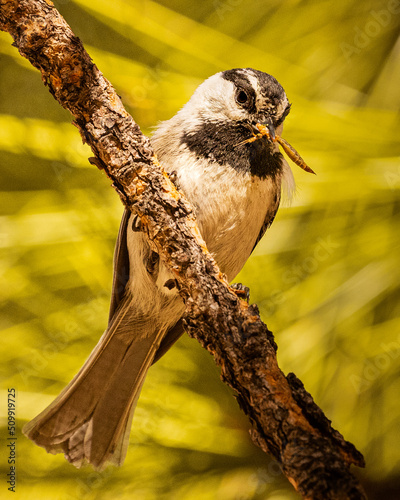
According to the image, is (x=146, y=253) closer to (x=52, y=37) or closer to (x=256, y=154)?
(x=256, y=154)

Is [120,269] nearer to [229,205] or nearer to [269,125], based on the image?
[229,205]

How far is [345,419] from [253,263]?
26.2 inches

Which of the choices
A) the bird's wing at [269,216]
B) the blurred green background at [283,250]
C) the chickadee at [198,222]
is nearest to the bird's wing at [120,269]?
the chickadee at [198,222]

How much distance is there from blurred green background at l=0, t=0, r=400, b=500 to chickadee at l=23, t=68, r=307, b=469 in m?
→ 0.24

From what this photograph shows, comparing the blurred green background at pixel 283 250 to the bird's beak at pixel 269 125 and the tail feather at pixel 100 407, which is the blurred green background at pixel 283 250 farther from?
the bird's beak at pixel 269 125

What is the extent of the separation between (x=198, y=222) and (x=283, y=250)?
0.54 m

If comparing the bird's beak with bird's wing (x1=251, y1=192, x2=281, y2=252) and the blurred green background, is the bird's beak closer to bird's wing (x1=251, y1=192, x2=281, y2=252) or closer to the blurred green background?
bird's wing (x1=251, y1=192, x2=281, y2=252)

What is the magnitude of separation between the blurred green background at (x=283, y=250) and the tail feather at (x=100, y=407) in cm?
25

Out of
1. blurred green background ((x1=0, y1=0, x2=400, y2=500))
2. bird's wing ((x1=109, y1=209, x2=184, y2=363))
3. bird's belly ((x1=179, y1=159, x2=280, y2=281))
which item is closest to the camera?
bird's belly ((x1=179, y1=159, x2=280, y2=281))

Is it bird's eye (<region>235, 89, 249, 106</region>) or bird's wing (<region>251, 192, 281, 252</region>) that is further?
bird's wing (<region>251, 192, 281, 252</region>)

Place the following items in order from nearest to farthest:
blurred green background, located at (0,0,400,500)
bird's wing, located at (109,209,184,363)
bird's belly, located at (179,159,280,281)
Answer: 1. bird's belly, located at (179,159,280,281)
2. bird's wing, located at (109,209,184,363)
3. blurred green background, located at (0,0,400,500)

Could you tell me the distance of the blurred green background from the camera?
1.74 meters

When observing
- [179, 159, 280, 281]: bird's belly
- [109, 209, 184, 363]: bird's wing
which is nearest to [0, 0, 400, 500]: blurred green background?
[109, 209, 184, 363]: bird's wing

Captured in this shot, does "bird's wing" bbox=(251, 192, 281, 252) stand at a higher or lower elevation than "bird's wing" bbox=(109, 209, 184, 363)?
higher
